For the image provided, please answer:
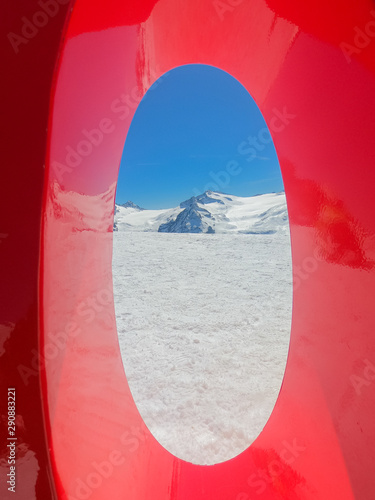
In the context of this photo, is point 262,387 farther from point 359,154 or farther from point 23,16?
point 23,16

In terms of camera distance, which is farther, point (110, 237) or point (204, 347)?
point (204, 347)

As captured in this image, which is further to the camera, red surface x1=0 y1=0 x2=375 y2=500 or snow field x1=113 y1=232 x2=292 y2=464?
snow field x1=113 y1=232 x2=292 y2=464

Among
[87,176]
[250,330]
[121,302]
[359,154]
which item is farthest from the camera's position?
[121,302]

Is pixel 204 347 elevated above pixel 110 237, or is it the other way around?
pixel 110 237

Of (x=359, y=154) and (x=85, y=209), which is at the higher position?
(x=359, y=154)

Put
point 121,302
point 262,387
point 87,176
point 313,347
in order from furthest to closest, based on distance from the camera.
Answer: point 121,302, point 262,387, point 313,347, point 87,176

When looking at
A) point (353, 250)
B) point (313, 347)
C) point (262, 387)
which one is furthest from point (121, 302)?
point (353, 250)

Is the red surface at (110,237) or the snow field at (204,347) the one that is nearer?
the red surface at (110,237)

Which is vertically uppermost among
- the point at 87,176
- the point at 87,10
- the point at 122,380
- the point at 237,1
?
the point at 237,1
